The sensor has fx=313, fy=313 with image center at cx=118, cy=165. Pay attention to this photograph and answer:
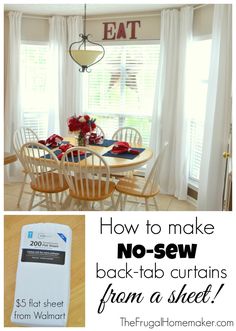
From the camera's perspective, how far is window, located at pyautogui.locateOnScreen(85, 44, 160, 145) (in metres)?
3.39

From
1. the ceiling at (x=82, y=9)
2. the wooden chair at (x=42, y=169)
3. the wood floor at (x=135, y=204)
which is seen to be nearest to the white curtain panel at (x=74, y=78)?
the ceiling at (x=82, y=9)

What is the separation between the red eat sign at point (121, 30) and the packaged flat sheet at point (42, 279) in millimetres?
3016

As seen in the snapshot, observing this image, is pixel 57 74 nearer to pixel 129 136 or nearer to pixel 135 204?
pixel 129 136

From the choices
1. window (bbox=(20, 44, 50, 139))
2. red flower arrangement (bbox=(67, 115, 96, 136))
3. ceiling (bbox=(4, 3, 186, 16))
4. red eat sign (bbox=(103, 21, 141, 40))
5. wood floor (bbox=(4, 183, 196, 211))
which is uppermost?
ceiling (bbox=(4, 3, 186, 16))

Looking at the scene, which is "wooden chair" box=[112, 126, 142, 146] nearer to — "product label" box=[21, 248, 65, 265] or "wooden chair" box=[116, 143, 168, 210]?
"wooden chair" box=[116, 143, 168, 210]

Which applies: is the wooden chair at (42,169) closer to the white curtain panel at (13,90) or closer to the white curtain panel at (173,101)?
the white curtain panel at (13,90)

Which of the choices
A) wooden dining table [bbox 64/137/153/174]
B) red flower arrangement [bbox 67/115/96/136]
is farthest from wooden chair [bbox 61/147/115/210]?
red flower arrangement [bbox 67/115/96/136]

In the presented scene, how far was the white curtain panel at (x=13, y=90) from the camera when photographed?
336 centimetres

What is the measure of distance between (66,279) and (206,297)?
0.38 meters

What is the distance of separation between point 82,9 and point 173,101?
1.29 meters

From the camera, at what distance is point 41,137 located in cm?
382

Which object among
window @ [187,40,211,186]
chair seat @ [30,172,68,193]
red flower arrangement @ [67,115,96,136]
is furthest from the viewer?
window @ [187,40,211,186]

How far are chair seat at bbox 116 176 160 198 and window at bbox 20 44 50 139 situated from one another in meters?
1.61

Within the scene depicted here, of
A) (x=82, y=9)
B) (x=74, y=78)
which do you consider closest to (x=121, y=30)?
(x=82, y=9)
